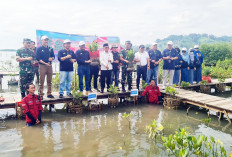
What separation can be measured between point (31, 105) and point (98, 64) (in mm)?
2954

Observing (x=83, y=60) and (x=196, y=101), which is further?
(x=196, y=101)

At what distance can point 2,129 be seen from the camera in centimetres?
525

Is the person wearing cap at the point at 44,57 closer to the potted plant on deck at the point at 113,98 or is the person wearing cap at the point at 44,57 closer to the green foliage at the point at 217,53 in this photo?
the potted plant on deck at the point at 113,98

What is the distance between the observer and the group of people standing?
20.4 feet

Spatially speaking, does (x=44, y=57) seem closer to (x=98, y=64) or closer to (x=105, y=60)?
(x=98, y=64)

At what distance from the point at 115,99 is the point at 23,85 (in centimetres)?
328

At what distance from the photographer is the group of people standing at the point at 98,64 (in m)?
6.23

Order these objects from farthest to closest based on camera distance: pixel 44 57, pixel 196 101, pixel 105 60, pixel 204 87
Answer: pixel 204 87 → pixel 105 60 → pixel 196 101 → pixel 44 57

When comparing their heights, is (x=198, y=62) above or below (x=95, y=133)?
above

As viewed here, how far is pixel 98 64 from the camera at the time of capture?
7359mm

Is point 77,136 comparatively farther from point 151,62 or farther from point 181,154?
point 151,62


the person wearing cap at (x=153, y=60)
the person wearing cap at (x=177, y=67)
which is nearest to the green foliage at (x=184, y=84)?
the person wearing cap at (x=177, y=67)

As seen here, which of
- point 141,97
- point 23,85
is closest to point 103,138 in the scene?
point 23,85

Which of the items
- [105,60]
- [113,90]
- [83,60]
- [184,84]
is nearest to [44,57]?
[83,60]
